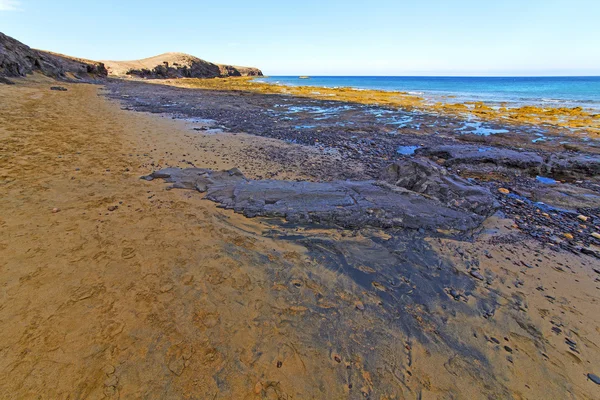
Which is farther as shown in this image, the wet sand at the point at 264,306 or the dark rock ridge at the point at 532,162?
the dark rock ridge at the point at 532,162

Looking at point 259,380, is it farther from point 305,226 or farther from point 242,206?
point 242,206

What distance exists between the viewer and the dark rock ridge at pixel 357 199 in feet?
15.9

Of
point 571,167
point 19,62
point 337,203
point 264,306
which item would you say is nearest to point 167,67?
point 19,62

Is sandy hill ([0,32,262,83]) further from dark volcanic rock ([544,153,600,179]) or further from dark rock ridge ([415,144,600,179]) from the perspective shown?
dark volcanic rock ([544,153,600,179])

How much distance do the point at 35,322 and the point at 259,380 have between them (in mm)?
2295

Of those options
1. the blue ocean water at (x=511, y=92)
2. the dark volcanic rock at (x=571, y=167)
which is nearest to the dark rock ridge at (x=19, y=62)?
the dark volcanic rock at (x=571, y=167)

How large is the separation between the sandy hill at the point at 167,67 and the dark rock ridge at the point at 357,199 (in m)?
69.9

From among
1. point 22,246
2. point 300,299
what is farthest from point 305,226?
point 22,246

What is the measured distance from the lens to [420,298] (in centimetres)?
332

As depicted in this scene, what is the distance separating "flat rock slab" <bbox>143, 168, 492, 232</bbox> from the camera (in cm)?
481

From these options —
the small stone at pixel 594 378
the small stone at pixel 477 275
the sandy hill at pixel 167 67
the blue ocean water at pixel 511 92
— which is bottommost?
the small stone at pixel 594 378

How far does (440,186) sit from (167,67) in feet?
274

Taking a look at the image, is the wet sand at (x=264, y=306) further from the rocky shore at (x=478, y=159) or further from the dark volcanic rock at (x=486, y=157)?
the dark volcanic rock at (x=486, y=157)

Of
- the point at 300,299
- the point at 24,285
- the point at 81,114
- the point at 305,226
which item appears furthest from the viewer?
the point at 81,114
